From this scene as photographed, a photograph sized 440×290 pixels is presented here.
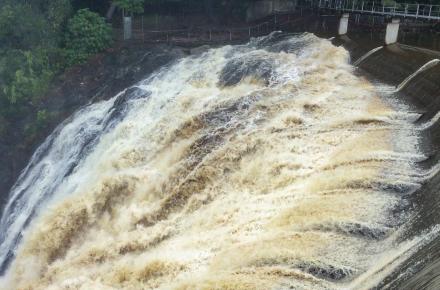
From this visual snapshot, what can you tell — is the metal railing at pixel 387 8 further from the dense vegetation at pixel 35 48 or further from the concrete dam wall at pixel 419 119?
the dense vegetation at pixel 35 48

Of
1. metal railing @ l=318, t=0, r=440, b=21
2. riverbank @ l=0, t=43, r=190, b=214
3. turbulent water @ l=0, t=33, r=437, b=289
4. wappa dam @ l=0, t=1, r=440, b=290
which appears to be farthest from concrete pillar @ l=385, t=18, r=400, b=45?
riverbank @ l=0, t=43, r=190, b=214

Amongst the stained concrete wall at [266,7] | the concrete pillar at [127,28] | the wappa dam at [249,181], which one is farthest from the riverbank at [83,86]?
the stained concrete wall at [266,7]

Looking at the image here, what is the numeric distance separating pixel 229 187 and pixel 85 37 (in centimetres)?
1623

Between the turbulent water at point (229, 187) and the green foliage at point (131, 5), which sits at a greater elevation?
the green foliage at point (131, 5)

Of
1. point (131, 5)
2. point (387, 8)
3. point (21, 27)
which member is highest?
point (387, 8)

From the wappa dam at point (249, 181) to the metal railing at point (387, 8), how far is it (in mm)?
876

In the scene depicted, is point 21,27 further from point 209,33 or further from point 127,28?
point 209,33

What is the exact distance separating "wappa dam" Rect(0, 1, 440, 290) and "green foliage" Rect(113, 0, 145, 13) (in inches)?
311

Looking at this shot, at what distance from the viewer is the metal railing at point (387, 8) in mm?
18398

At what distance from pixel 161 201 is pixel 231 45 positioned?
1370 centimetres

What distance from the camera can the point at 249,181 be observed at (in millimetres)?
11023

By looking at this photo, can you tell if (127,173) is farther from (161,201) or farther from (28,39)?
(28,39)

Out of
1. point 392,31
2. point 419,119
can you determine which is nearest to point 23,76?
point 392,31

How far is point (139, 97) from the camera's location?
696 inches
